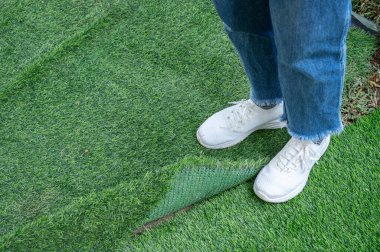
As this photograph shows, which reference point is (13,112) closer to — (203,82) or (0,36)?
(0,36)

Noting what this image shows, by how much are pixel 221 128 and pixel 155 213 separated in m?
0.38

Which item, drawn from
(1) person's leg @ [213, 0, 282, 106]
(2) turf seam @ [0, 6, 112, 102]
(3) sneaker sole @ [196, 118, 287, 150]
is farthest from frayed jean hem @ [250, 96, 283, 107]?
(2) turf seam @ [0, 6, 112, 102]

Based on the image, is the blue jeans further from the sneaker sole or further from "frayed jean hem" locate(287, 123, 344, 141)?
the sneaker sole

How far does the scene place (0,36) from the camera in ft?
7.51

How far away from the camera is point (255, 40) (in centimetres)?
137

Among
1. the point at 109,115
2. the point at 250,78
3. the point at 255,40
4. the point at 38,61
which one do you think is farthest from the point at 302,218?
the point at 38,61

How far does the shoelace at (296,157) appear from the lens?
1.52m

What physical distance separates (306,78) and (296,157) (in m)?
0.44

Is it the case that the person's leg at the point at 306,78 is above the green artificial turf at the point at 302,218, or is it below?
above

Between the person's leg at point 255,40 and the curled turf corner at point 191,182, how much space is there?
10.3 inches

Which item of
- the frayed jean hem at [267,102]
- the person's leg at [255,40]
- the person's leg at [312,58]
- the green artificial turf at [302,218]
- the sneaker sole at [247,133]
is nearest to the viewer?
the person's leg at [312,58]

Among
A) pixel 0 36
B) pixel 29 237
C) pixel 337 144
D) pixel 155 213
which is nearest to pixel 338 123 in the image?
pixel 337 144

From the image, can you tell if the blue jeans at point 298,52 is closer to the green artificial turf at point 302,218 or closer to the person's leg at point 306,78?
the person's leg at point 306,78

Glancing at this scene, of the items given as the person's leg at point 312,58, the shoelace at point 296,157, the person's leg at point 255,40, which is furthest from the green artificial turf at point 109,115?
the person's leg at point 312,58
